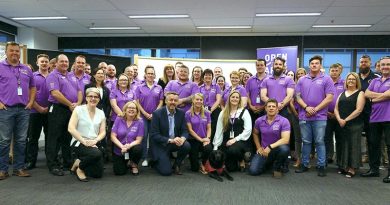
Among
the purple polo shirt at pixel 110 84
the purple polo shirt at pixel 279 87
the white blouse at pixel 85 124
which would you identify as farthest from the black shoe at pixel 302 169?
the purple polo shirt at pixel 110 84

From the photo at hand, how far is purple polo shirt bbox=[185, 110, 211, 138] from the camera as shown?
4301 millimetres

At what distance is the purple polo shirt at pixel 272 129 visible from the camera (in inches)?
160

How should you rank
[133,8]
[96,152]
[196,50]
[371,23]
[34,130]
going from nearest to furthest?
[96,152] → [34,130] → [133,8] → [371,23] → [196,50]

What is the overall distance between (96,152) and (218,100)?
184 centimetres

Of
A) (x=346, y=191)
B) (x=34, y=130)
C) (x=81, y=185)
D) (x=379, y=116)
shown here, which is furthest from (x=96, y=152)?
(x=379, y=116)

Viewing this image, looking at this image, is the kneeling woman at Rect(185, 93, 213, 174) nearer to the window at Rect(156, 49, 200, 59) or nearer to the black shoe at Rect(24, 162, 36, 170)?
the black shoe at Rect(24, 162, 36, 170)

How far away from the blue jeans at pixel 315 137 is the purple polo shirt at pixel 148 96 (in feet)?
6.50

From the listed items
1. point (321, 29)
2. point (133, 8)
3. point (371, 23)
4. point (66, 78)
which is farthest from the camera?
point (321, 29)

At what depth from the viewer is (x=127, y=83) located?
4543 mm

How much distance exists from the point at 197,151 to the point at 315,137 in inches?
59.3

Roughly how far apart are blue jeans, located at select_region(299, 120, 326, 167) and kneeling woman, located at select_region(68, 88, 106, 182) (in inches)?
99.1

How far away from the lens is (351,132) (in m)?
4.11

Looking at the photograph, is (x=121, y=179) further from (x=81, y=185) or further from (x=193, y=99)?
(x=193, y=99)

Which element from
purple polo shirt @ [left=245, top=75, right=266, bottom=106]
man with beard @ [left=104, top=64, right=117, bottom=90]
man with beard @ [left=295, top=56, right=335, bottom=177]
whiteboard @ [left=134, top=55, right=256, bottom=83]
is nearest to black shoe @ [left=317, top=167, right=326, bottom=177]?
man with beard @ [left=295, top=56, right=335, bottom=177]
